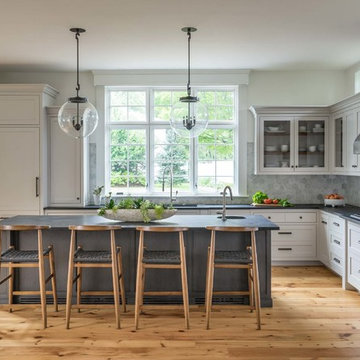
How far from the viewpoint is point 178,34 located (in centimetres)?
474

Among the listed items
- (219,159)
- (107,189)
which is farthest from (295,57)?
(107,189)

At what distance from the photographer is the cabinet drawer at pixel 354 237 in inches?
185

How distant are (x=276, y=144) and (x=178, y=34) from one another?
7.78 feet

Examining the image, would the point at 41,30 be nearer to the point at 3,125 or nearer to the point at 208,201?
the point at 3,125

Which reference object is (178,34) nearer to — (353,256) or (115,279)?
(115,279)

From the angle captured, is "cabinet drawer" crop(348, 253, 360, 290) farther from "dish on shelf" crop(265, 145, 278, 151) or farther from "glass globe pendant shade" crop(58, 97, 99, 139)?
"glass globe pendant shade" crop(58, 97, 99, 139)

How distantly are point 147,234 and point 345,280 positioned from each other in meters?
2.35

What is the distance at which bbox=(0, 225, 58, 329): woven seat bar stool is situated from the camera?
12.6 ft

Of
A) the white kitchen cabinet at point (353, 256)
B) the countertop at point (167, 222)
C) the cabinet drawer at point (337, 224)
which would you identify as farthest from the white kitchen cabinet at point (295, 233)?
the countertop at point (167, 222)

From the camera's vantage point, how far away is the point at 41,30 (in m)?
4.59

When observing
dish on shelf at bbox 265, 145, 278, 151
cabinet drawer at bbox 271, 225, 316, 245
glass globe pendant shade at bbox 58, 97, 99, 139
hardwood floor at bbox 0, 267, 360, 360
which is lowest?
hardwood floor at bbox 0, 267, 360, 360

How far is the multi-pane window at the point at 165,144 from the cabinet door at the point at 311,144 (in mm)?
943

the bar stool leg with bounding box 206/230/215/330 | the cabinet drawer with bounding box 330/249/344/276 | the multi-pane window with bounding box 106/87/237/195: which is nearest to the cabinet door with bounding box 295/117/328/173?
the multi-pane window with bounding box 106/87/237/195

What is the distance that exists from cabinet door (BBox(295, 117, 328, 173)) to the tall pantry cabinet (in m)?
3.56
